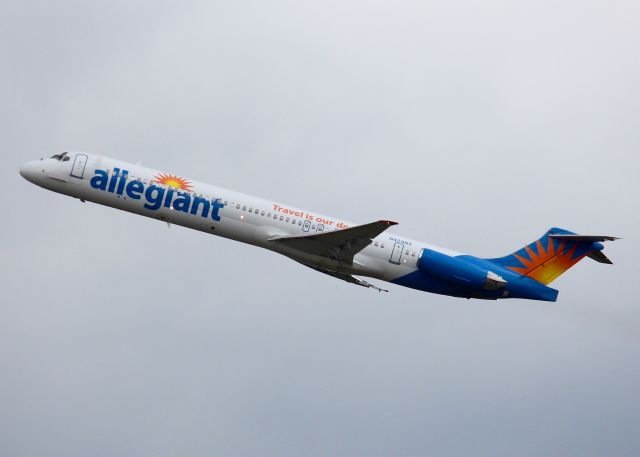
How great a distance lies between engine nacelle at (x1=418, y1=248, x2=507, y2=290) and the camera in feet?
161

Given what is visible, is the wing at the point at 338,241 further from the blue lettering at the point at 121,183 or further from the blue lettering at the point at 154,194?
the blue lettering at the point at 121,183

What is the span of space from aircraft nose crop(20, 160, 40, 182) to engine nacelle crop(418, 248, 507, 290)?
19.8 meters

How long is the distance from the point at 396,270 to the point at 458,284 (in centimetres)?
320

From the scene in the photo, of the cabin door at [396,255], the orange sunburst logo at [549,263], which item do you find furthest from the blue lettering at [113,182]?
the orange sunburst logo at [549,263]

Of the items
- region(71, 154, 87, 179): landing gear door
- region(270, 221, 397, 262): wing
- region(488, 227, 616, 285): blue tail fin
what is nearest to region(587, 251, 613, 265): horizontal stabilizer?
region(488, 227, 616, 285): blue tail fin

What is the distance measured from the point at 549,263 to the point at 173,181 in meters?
19.7

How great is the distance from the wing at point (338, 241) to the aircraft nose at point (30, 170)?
1255 cm

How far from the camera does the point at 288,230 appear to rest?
4869 centimetres

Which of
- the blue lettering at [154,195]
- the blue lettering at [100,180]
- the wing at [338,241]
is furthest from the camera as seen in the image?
the blue lettering at [100,180]

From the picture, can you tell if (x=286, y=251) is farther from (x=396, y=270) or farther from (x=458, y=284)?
(x=458, y=284)

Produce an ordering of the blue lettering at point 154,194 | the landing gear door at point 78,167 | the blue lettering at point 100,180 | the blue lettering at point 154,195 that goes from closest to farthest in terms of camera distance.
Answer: the blue lettering at point 154,194 < the blue lettering at point 154,195 < the blue lettering at point 100,180 < the landing gear door at point 78,167

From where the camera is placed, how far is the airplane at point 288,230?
159 feet

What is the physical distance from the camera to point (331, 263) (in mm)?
49000

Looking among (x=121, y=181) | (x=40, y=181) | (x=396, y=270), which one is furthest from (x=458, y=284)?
(x=40, y=181)
